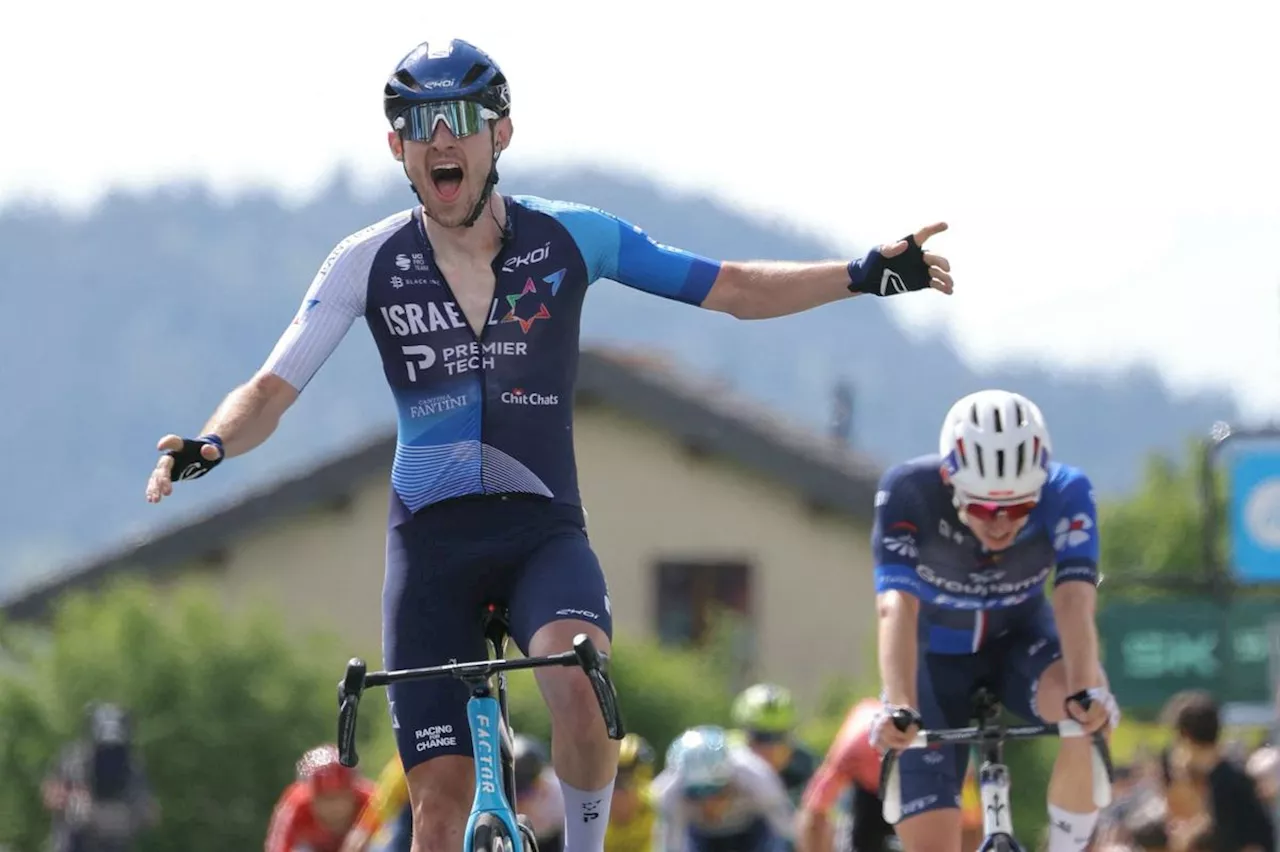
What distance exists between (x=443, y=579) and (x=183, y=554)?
37.3 meters

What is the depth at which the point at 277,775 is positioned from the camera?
30500 millimetres

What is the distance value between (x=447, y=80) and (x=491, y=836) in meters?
2.36

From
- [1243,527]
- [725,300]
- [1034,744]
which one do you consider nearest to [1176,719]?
[725,300]

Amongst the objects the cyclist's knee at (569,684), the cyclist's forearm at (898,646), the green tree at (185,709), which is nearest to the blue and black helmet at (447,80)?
the cyclist's knee at (569,684)

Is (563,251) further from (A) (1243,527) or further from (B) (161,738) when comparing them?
(B) (161,738)

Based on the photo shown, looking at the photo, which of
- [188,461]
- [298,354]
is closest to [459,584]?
[298,354]

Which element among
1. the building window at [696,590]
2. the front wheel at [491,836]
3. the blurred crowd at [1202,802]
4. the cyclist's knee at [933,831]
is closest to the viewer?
the front wheel at [491,836]

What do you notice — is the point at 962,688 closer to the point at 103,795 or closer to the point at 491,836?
the point at 491,836

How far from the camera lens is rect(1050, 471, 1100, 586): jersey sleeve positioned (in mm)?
10727

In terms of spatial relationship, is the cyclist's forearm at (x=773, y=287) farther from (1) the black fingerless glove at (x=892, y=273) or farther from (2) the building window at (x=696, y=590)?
(2) the building window at (x=696, y=590)

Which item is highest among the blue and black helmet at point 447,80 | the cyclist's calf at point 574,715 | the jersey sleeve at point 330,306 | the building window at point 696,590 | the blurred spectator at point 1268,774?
the building window at point 696,590

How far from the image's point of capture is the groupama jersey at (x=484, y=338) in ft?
29.8

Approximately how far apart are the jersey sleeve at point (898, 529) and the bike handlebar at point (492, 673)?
8.48 feet

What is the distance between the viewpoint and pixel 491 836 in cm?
851
